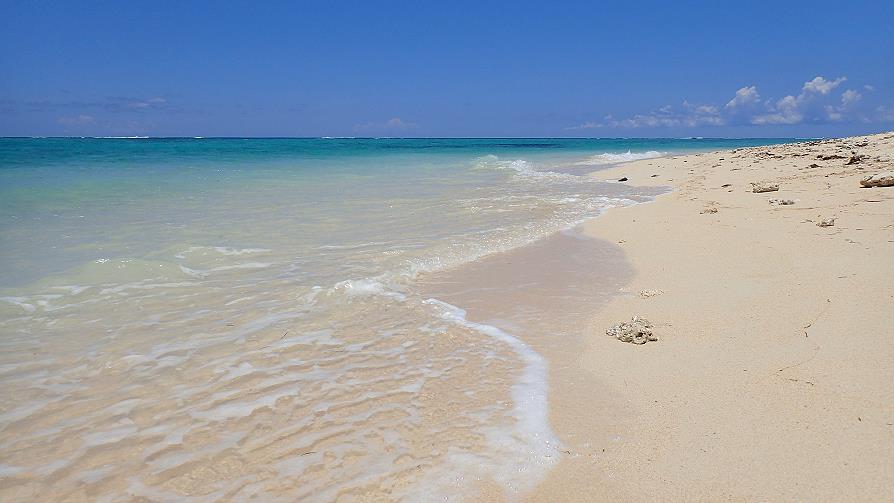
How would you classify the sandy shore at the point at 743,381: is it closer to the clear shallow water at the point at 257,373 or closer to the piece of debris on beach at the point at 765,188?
the clear shallow water at the point at 257,373

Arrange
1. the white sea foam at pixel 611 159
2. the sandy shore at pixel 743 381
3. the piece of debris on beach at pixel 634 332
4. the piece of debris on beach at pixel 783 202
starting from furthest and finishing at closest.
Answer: the white sea foam at pixel 611 159 → the piece of debris on beach at pixel 783 202 → the piece of debris on beach at pixel 634 332 → the sandy shore at pixel 743 381

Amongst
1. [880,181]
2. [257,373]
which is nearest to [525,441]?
[257,373]

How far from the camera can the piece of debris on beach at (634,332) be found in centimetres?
361

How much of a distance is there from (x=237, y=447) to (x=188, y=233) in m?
6.54

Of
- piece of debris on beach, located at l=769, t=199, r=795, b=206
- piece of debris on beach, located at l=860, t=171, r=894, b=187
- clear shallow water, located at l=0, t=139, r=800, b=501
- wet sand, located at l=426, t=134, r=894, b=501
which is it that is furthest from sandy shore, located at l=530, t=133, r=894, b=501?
piece of debris on beach, located at l=860, t=171, r=894, b=187

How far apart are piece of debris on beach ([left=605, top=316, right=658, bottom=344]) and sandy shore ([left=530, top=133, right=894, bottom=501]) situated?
71 mm

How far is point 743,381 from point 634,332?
2.74ft

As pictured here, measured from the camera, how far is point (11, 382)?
3332mm

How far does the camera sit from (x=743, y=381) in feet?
9.52

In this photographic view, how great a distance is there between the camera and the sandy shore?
7.04 ft

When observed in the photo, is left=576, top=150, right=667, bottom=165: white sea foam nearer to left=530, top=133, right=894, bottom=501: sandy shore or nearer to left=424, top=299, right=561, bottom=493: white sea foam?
left=530, top=133, right=894, bottom=501: sandy shore

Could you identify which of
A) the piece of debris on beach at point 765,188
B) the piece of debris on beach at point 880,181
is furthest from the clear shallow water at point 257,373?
the piece of debris on beach at point 880,181

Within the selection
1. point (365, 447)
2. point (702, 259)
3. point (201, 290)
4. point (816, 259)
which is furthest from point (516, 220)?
point (365, 447)

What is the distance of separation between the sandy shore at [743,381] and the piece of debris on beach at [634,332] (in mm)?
71
